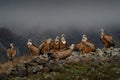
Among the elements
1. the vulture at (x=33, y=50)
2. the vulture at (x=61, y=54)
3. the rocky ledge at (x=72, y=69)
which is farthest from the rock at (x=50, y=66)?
the vulture at (x=33, y=50)

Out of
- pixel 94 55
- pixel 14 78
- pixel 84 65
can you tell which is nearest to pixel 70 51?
pixel 94 55

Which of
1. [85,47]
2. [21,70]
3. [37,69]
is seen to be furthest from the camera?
[85,47]

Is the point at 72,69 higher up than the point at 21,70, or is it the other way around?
the point at 21,70

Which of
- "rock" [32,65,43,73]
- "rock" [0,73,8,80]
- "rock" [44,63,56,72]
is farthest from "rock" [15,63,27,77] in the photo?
"rock" [44,63,56,72]

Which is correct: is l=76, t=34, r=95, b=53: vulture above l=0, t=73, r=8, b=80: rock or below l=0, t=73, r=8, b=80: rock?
above

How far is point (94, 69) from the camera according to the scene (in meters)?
47.8

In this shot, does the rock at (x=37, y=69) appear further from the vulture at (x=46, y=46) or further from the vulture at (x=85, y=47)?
the vulture at (x=46, y=46)

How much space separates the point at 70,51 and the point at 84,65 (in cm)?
755

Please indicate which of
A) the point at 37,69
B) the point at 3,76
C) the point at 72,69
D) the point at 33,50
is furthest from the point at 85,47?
the point at 3,76

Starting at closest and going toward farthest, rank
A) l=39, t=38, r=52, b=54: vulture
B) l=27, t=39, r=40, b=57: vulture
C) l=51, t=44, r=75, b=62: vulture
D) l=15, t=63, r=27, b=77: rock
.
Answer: l=15, t=63, r=27, b=77: rock, l=51, t=44, r=75, b=62: vulture, l=39, t=38, r=52, b=54: vulture, l=27, t=39, r=40, b=57: vulture

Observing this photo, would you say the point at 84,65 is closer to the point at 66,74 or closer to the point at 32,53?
the point at 66,74

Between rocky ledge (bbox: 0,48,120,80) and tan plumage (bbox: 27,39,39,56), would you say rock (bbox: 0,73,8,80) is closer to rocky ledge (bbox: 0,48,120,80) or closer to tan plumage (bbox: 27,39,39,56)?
rocky ledge (bbox: 0,48,120,80)

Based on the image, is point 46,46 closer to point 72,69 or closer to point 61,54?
point 61,54

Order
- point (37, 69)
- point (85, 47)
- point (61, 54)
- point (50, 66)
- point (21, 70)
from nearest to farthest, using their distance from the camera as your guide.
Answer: point (37, 69), point (50, 66), point (21, 70), point (61, 54), point (85, 47)
